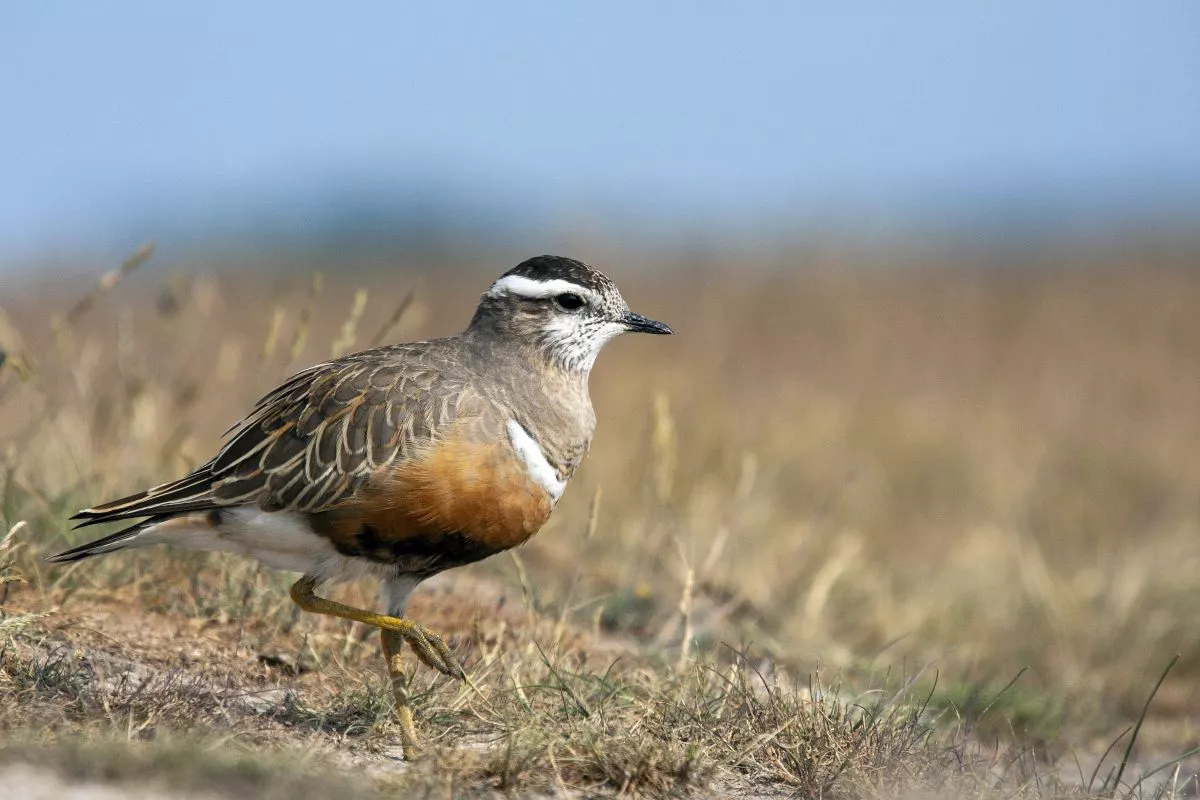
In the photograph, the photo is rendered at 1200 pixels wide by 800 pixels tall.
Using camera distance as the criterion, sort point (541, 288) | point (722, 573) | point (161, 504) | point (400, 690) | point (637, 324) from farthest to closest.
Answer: point (722, 573), point (637, 324), point (541, 288), point (161, 504), point (400, 690)

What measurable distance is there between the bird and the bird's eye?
0.49 feet

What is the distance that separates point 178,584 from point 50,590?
2.04 feet

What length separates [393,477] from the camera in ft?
16.3

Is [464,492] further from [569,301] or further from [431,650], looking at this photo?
[569,301]

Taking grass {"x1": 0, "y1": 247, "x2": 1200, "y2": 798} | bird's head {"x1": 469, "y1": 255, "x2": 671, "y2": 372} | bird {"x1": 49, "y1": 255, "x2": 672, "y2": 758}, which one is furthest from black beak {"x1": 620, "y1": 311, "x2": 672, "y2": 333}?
grass {"x1": 0, "y1": 247, "x2": 1200, "y2": 798}

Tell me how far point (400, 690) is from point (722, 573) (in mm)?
3951

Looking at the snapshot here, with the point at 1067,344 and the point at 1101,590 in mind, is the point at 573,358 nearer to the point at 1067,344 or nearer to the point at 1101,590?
the point at 1101,590

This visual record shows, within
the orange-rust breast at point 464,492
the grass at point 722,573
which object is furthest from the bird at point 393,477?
the grass at point 722,573

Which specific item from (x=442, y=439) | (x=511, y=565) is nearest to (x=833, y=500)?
(x=511, y=565)

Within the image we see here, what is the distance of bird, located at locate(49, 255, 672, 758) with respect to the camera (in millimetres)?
4965

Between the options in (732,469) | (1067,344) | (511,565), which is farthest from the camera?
(1067,344)

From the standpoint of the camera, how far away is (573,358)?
568 centimetres

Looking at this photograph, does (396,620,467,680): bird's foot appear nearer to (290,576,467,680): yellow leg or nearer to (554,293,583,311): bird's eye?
(290,576,467,680): yellow leg

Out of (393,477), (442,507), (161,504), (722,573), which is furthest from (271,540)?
(722,573)
